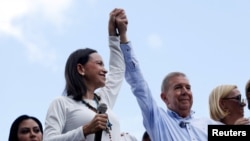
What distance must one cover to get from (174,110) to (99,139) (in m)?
1.98

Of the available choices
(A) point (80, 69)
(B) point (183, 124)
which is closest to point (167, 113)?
(B) point (183, 124)

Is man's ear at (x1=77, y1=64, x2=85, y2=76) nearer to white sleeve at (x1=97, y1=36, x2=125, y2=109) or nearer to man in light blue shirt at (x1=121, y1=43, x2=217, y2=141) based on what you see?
white sleeve at (x1=97, y1=36, x2=125, y2=109)

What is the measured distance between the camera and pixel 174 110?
22.4ft

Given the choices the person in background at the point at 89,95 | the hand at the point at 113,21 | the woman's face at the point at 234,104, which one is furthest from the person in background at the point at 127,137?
the woman's face at the point at 234,104

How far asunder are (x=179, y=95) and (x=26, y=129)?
5.79ft

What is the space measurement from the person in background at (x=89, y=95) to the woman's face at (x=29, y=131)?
1.07 metres

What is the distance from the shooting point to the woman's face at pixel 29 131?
21.6 ft

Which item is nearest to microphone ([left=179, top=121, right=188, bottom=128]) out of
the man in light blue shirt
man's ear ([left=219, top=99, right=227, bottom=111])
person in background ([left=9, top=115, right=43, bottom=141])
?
the man in light blue shirt

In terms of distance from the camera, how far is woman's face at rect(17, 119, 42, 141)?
6.60 m

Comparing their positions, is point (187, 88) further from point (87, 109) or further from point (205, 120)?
point (87, 109)

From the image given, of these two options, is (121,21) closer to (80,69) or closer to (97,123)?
(80,69)

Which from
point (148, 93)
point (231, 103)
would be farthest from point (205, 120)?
point (148, 93)

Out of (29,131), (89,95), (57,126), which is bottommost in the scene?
(29,131)

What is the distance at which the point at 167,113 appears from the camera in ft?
22.1
